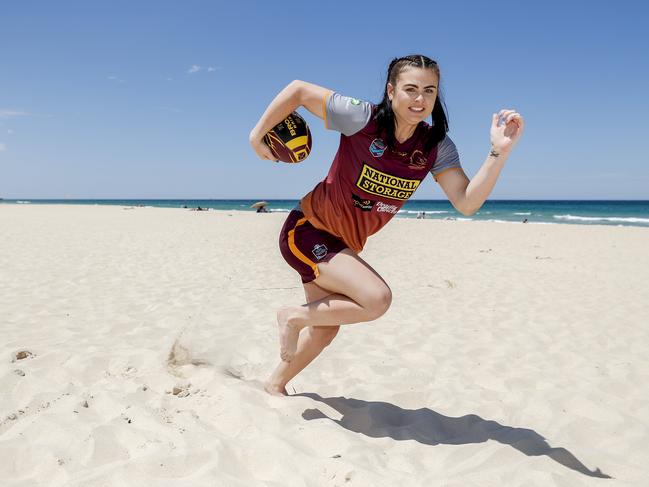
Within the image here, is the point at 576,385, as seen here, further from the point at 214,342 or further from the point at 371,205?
the point at 214,342

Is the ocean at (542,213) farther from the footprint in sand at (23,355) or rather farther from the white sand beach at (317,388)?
the footprint in sand at (23,355)

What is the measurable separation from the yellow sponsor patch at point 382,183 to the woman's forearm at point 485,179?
0.34 meters

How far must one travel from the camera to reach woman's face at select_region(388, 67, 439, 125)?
8.78ft

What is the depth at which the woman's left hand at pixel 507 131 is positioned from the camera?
2602 millimetres

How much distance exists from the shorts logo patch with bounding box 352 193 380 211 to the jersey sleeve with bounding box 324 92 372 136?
38 centimetres

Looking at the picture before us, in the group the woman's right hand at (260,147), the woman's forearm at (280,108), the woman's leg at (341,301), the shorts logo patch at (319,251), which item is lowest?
the woman's leg at (341,301)

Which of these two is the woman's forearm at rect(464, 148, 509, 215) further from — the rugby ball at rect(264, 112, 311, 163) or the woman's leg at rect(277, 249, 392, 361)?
the rugby ball at rect(264, 112, 311, 163)

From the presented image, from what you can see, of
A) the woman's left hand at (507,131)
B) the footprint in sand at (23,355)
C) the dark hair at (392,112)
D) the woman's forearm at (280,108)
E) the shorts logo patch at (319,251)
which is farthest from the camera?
the footprint in sand at (23,355)

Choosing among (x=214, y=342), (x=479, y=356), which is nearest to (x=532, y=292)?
(x=479, y=356)

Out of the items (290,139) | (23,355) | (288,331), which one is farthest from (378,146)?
(23,355)

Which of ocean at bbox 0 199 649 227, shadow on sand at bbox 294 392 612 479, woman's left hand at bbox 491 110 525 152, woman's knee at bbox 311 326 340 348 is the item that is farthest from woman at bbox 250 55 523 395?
ocean at bbox 0 199 649 227

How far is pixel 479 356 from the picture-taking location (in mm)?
4574

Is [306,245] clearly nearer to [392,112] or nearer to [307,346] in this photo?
[307,346]

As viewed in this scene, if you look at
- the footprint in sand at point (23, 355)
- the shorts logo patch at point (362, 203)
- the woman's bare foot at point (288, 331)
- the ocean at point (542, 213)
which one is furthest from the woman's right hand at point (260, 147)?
the ocean at point (542, 213)
